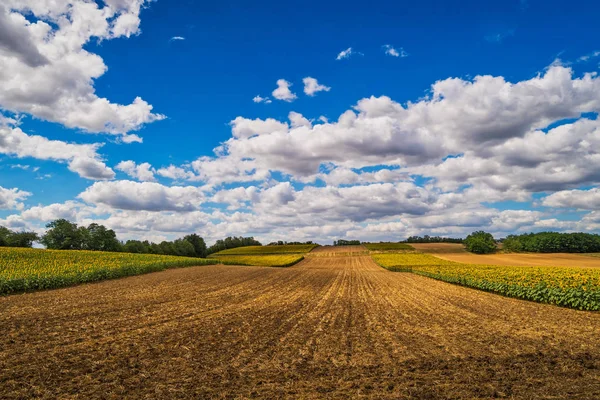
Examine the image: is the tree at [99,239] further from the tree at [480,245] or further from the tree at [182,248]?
the tree at [480,245]

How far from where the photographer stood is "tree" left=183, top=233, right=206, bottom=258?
140m

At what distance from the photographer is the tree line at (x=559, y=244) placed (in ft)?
328

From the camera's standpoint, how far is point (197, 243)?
141125 millimetres

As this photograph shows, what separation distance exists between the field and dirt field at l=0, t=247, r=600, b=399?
5.78m

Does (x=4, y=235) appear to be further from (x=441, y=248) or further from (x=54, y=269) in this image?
(x=441, y=248)

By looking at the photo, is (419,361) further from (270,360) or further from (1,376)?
(1,376)

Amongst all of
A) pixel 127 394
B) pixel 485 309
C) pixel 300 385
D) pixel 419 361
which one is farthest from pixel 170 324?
pixel 485 309

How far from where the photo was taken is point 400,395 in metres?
8.73

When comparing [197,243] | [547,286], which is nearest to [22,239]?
[197,243]

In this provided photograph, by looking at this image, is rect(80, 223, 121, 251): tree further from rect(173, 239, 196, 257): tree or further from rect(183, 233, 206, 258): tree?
rect(183, 233, 206, 258): tree

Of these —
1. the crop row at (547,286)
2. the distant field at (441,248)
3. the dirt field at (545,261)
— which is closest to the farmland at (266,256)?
the dirt field at (545,261)

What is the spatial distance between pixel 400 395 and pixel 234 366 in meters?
4.69

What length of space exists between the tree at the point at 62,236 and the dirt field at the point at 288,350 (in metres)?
82.2

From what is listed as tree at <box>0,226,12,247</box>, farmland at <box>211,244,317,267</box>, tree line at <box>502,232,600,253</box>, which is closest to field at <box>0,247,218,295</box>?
farmland at <box>211,244,317,267</box>
